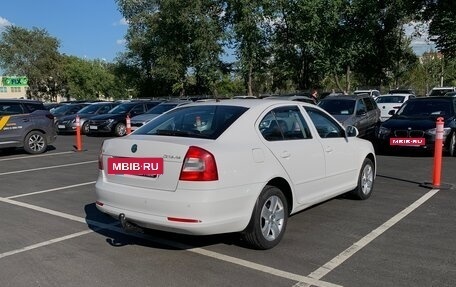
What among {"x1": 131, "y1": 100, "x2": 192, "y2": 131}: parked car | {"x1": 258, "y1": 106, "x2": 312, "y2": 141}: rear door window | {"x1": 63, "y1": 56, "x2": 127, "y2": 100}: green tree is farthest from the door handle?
{"x1": 63, "y1": 56, "x2": 127, "y2": 100}: green tree

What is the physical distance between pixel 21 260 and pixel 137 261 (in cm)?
118

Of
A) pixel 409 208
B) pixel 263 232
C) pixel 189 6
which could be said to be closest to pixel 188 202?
pixel 263 232

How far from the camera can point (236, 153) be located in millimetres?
4730

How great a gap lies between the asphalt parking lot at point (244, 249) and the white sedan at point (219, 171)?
0.37 meters

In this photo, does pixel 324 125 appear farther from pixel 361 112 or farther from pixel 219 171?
pixel 361 112

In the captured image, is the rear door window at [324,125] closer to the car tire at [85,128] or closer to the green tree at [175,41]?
the car tire at [85,128]

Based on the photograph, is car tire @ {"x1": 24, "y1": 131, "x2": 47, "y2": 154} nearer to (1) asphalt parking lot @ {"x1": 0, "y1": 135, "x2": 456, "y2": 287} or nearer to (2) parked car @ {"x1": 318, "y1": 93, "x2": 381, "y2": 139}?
(1) asphalt parking lot @ {"x1": 0, "y1": 135, "x2": 456, "y2": 287}

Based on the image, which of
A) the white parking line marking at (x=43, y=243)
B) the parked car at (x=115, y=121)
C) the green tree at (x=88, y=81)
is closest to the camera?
the white parking line marking at (x=43, y=243)

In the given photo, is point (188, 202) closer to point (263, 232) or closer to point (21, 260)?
point (263, 232)

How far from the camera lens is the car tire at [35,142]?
14656 millimetres

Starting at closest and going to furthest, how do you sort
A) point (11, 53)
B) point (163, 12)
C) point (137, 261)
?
1. point (137, 261)
2. point (163, 12)
3. point (11, 53)

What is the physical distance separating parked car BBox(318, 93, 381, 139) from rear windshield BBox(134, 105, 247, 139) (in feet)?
31.4

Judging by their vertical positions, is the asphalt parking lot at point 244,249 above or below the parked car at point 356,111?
below

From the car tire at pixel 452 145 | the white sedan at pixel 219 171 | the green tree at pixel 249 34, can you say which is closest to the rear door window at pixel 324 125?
the white sedan at pixel 219 171
